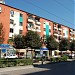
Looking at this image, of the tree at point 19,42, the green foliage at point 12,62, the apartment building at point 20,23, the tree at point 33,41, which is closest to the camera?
the green foliage at point 12,62

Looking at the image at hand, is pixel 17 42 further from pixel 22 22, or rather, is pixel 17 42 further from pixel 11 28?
pixel 22 22

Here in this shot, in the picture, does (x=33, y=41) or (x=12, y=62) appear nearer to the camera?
(x=12, y=62)

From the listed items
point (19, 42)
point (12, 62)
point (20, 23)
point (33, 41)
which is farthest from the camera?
point (20, 23)

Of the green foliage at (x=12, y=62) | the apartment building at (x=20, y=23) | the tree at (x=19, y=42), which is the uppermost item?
the apartment building at (x=20, y=23)

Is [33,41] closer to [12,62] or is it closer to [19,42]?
[19,42]

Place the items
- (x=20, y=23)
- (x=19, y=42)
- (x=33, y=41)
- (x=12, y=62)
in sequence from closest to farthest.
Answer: (x=12, y=62) < (x=33, y=41) < (x=19, y=42) < (x=20, y=23)

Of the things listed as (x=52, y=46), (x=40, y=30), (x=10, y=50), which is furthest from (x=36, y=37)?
(x=40, y=30)

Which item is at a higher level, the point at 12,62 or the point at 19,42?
the point at 19,42

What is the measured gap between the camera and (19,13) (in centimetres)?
6838

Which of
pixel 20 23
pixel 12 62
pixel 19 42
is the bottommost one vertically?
pixel 12 62

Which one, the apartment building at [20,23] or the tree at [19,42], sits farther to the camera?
the apartment building at [20,23]

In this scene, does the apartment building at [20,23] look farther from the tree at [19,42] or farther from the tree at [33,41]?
the tree at [33,41]

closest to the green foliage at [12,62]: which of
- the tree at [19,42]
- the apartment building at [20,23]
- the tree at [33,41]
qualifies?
the tree at [33,41]

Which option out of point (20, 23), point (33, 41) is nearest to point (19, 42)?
point (33, 41)
